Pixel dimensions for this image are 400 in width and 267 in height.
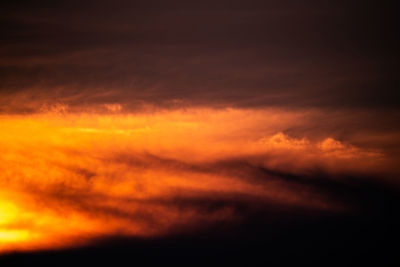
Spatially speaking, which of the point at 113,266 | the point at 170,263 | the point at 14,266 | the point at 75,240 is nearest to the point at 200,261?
the point at 170,263

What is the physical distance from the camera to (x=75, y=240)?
37.8m

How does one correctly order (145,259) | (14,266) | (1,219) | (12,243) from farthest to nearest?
1. (145,259)
2. (14,266)
3. (12,243)
4. (1,219)

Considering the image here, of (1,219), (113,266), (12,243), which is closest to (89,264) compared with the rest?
(113,266)

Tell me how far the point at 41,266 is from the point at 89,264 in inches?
149

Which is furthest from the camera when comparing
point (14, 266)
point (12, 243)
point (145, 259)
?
point (145, 259)

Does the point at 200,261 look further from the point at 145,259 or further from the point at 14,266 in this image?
the point at 14,266

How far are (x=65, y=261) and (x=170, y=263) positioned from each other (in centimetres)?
832

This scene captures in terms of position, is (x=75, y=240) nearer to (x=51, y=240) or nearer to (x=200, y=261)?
(x=51, y=240)

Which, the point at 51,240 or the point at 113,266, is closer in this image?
the point at 51,240

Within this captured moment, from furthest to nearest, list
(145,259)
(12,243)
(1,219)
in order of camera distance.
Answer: (145,259) → (12,243) → (1,219)

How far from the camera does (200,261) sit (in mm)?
42875

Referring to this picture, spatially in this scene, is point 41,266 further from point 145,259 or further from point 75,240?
point 145,259

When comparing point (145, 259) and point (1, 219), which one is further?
point (145, 259)

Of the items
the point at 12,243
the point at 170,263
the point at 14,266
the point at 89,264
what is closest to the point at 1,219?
the point at 12,243
